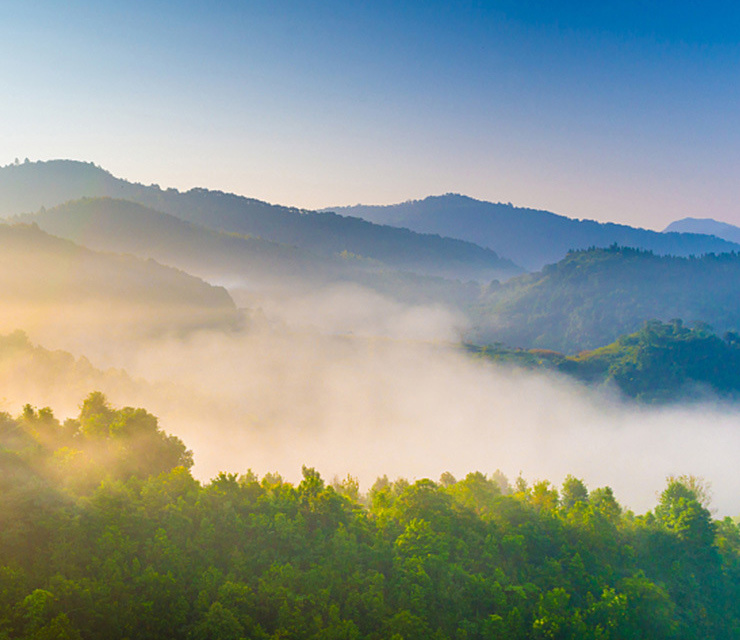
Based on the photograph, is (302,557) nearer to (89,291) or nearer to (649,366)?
(89,291)

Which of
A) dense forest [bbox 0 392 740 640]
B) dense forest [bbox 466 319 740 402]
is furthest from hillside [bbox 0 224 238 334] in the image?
dense forest [bbox 466 319 740 402]

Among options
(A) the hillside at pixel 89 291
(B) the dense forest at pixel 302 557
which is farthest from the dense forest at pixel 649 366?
(B) the dense forest at pixel 302 557

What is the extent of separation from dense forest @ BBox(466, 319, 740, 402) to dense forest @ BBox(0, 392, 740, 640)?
5504 inches

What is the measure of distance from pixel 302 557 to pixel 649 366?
184m

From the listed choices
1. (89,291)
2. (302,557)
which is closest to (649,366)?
(89,291)

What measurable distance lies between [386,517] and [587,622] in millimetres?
13878

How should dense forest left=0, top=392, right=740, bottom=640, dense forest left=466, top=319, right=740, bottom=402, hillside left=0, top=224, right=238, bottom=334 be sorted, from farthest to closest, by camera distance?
dense forest left=466, top=319, right=740, bottom=402 → hillside left=0, top=224, right=238, bottom=334 → dense forest left=0, top=392, right=740, bottom=640

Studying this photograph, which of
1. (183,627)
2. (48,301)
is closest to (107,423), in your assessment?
(183,627)

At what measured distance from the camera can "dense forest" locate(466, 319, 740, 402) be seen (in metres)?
185

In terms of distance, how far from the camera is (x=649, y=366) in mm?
190375

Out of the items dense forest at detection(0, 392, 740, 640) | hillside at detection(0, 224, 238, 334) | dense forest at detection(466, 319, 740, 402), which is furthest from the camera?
dense forest at detection(466, 319, 740, 402)

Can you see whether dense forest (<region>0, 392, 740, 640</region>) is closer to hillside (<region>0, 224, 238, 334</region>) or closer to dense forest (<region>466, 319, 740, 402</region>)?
hillside (<region>0, 224, 238, 334</region>)

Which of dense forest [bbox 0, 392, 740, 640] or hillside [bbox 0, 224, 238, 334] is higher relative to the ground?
hillside [bbox 0, 224, 238, 334]

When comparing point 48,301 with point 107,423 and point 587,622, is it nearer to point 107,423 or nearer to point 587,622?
point 107,423
